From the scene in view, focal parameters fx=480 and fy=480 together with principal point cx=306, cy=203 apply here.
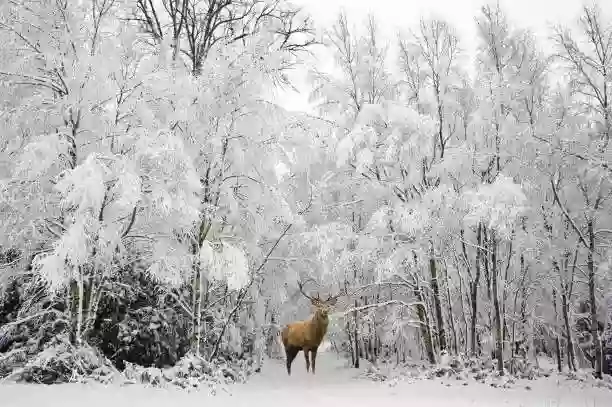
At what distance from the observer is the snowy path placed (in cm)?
648

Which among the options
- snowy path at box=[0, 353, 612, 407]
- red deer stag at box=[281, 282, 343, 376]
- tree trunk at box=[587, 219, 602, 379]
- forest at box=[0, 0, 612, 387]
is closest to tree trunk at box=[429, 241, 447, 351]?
forest at box=[0, 0, 612, 387]

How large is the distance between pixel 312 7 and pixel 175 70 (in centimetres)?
487

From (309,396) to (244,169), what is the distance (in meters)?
5.02

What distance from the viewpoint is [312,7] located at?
12969mm

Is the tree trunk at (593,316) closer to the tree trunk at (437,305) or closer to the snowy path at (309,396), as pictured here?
the snowy path at (309,396)

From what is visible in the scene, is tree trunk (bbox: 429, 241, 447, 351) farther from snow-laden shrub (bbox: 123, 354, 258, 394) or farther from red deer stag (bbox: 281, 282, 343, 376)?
snow-laden shrub (bbox: 123, 354, 258, 394)

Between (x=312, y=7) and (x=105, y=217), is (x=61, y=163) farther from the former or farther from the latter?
(x=312, y=7)

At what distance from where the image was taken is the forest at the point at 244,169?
8.50m

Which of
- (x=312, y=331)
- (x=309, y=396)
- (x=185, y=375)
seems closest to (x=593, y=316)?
(x=312, y=331)

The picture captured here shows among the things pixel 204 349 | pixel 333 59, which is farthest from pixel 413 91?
pixel 204 349

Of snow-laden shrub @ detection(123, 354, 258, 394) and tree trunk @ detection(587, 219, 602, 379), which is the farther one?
tree trunk @ detection(587, 219, 602, 379)

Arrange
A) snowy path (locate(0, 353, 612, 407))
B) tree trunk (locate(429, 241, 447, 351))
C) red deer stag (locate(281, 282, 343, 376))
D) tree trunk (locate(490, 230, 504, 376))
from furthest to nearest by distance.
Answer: tree trunk (locate(429, 241, 447, 351)) < red deer stag (locate(281, 282, 343, 376)) < tree trunk (locate(490, 230, 504, 376)) < snowy path (locate(0, 353, 612, 407))

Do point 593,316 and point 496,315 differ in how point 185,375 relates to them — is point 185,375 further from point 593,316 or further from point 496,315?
point 593,316

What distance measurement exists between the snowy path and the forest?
0.92 meters
